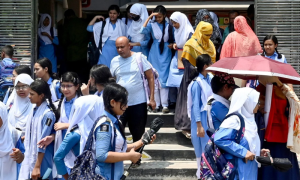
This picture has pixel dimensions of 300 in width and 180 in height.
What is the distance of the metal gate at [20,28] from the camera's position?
8.43m

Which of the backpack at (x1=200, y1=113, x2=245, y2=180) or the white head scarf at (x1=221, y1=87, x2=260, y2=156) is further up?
the white head scarf at (x1=221, y1=87, x2=260, y2=156)

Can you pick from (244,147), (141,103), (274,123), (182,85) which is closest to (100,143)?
(244,147)

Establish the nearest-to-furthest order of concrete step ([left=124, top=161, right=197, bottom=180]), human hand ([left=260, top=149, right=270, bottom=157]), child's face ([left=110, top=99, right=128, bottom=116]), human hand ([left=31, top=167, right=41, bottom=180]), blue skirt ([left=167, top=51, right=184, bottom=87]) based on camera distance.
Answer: child's face ([left=110, top=99, right=128, bottom=116]) < human hand ([left=260, top=149, right=270, bottom=157]) < human hand ([left=31, top=167, right=41, bottom=180]) < concrete step ([left=124, top=161, right=197, bottom=180]) < blue skirt ([left=167, top=51, right=184, bottom=87])

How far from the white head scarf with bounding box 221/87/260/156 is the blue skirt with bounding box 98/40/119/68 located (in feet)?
14.8

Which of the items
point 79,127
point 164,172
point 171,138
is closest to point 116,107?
point 79,127

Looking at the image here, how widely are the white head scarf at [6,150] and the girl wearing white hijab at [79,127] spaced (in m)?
0.96

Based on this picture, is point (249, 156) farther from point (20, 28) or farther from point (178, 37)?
point (20, 28)

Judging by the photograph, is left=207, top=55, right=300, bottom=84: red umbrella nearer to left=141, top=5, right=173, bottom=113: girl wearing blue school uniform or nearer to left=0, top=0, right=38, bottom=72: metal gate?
left=141, top=5, right=173, bottom=113: girl wearing blue school uniform

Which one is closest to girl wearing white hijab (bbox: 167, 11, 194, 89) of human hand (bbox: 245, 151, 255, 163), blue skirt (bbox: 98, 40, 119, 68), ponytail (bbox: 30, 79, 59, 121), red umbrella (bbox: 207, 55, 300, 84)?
blue skirt (bbox: 98, 40, 119, 68)

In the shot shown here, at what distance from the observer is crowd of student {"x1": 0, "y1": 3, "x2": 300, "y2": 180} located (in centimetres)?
471

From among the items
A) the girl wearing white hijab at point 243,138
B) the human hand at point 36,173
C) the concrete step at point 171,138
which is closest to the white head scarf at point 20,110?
the human hand at point 36,173

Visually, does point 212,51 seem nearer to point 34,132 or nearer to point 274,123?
point 274,123

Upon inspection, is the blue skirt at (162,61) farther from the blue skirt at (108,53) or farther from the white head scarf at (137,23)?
the blue skirt at (108,53)

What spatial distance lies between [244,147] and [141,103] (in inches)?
110
